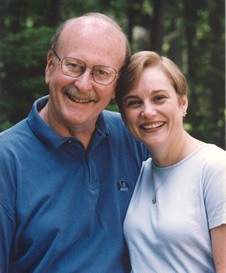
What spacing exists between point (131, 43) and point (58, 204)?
21.5ft

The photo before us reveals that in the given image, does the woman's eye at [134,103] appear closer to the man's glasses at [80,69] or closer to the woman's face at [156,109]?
the woman's face at [156,109]

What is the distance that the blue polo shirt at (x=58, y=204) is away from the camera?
212 centimetres

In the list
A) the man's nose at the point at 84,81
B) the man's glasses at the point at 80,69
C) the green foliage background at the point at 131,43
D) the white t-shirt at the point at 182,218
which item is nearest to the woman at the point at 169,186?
the white t-shirt at the point at 182,218

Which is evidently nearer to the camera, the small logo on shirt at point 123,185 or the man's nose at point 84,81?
the man's nose at point 84,81

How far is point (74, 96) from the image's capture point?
234 centimetres

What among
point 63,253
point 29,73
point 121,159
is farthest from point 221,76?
point 63,253

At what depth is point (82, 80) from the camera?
7.52 feet

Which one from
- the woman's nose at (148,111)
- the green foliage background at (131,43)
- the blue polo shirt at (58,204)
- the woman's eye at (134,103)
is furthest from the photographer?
the green foliage background at (131,43)

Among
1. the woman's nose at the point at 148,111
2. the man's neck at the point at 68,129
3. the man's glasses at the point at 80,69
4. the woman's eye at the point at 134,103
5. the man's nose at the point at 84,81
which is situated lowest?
the man's neck at the point at 68,129

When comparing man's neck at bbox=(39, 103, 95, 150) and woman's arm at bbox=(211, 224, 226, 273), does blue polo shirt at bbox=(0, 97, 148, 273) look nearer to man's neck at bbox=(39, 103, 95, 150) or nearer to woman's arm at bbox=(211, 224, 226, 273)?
man's neck at bbox=(39, 103, 95, 150)

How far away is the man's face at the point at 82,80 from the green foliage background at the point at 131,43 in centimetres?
93

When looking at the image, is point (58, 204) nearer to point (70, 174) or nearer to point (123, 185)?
point (70, 174)

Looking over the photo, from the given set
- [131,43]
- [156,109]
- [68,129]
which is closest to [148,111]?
[156,109]

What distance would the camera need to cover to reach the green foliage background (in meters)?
5.19
